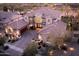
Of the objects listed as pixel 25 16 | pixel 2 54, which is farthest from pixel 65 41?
pixel 2 54

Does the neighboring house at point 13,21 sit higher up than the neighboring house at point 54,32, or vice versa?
the neighboring house at point 13,21

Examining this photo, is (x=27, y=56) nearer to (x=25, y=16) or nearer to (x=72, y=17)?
(x=25, y=16)

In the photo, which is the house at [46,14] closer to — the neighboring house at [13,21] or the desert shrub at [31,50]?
the neighboring house at [13,21]

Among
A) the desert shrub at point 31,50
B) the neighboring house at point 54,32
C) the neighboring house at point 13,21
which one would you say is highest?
the neighboring house at point 13,21

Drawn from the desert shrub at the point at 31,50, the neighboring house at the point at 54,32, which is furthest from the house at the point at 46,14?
the desert shrub at the point at 31,50

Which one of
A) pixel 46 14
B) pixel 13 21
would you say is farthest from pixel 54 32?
pixel 13 21

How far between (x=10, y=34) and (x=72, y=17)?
45cm

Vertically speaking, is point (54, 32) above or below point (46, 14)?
below

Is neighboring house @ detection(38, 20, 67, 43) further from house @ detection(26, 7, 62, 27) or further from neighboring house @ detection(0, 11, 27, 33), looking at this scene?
neighboring house @ detection(0, 11, 27, 33)

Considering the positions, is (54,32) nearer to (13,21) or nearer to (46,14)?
(46,14)

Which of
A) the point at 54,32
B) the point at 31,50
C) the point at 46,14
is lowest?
the point at 31,50

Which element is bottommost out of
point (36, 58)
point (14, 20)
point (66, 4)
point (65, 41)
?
→ point (36, 58)

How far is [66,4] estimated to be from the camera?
120cm

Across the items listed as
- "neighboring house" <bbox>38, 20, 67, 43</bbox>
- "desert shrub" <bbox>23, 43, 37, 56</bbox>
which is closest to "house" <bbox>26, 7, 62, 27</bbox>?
"neighboring house" <bbox>38, 20, 67, 43</bbox>
